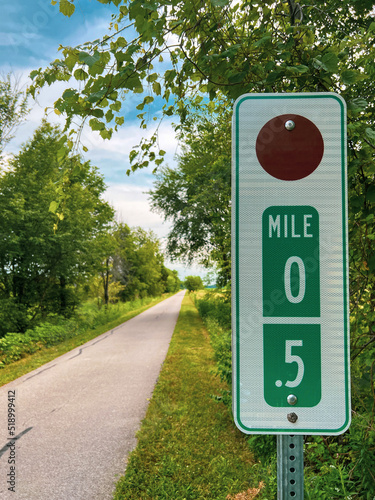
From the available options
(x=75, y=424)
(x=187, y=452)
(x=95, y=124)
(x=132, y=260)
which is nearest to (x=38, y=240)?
(x=75, y=424)

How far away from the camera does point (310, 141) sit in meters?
1.01

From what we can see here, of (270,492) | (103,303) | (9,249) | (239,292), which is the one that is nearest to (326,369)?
(239,292)

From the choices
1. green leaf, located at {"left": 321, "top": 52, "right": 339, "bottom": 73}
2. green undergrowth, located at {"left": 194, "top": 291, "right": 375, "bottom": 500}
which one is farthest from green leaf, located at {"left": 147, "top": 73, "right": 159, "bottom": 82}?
green undergrowth, located at {"left": 194, "top": 291, "right": 375, "bottom": 500}

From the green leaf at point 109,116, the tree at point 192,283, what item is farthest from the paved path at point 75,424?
the tree at point 192,283

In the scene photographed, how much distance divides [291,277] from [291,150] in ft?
1.17

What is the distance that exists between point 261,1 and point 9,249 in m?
13.7

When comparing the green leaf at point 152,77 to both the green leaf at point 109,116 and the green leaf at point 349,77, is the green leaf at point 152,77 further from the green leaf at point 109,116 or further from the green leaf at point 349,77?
the green leaf at point 349,77

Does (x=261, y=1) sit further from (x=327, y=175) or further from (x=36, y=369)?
(x=36, y=369)

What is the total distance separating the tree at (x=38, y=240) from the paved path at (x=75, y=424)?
5599 millimetres

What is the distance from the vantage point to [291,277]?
3.18ft

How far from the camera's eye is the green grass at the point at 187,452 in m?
3.54

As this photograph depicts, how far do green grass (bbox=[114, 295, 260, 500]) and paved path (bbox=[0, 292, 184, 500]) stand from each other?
9.3 inches

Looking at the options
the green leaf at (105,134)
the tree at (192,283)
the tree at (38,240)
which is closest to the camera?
the green leaf at (105,134)

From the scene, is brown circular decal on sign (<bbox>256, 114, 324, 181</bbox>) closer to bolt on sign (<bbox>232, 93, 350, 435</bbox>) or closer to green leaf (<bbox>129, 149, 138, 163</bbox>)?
bolt on sign (<bbox>232, 93, 350, 435</bbox>)
